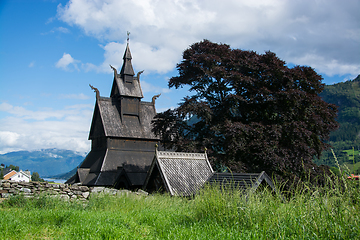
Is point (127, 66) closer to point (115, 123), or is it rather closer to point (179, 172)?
point (115, 123)

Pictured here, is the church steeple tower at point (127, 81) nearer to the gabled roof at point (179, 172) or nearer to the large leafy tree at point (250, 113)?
the large leafy tree at point (250, 113)

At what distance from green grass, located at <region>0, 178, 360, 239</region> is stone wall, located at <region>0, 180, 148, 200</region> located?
2657 mm

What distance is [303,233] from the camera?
561cm

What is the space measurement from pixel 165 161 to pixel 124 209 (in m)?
4.97

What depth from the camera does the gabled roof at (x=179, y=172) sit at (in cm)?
1521

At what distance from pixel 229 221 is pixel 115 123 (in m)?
28.6

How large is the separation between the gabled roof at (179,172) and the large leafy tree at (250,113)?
4187mm

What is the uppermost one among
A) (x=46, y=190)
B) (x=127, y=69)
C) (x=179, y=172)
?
(x=127, y=69)

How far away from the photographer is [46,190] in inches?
544

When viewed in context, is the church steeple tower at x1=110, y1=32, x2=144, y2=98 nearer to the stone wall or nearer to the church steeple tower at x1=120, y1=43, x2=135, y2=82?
the church steeple tower at x1=120, y1=43, x2=135, y2=82

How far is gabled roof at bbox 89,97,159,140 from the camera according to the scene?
1347 inches

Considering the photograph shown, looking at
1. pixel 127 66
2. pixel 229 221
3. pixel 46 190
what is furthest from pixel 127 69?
pixel 229 221

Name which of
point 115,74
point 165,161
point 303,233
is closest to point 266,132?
point 165,161

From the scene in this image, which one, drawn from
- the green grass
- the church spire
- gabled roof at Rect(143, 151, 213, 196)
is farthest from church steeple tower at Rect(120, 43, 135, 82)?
the green grass
